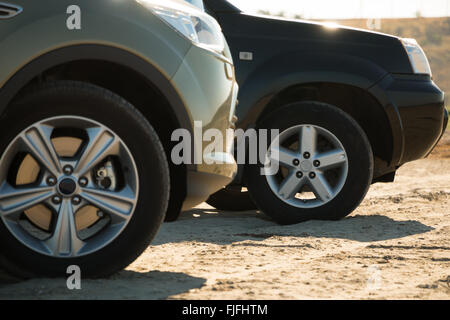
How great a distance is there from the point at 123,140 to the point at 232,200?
3746 mm

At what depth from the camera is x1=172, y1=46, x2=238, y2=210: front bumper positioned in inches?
156

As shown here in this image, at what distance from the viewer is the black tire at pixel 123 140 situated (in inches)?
147

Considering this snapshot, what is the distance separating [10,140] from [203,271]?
1.32 metres

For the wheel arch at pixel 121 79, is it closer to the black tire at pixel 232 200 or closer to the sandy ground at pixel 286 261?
the sandy ground at pixel 286 261

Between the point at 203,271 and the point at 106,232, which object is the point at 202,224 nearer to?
the point at 203,271

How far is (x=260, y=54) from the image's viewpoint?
6254 mm

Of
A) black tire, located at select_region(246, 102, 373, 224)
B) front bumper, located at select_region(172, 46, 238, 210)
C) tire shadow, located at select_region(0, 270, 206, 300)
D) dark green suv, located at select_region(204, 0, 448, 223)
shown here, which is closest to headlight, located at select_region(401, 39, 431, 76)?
dark green suv, located at select_region(204, 0, 448, 223)

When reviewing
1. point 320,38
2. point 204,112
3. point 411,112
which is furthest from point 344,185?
point 204,112

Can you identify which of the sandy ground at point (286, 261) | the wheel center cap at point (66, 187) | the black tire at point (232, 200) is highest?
the wheel center cap at point (66, 187)

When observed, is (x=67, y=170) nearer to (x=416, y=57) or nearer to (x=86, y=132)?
(x=86, y=132)

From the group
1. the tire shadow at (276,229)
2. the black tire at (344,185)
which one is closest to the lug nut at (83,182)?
the tire shadow at (276,229)

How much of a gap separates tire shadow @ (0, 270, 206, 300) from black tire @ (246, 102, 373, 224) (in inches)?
87.2
